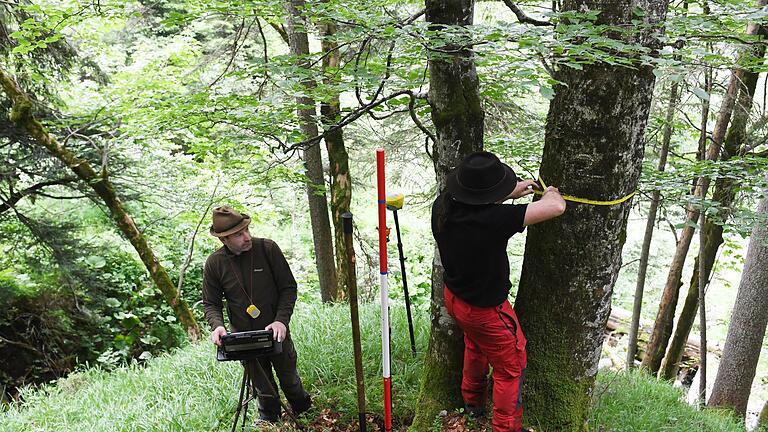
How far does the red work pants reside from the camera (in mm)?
3131

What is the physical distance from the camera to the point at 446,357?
12.2 feet

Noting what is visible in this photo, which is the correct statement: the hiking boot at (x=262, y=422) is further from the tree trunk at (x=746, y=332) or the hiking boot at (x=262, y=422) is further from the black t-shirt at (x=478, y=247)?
the tree trunk at (x=746, y=332)

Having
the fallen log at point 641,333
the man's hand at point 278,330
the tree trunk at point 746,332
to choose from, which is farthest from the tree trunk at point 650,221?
the man's hand at point 278,330

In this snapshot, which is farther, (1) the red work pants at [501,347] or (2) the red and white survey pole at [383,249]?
(1) the red work pants at [501,347]

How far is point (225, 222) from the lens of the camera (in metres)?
3.45

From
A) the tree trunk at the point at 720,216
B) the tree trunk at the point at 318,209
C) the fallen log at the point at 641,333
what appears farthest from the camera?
the fallen log at the point at 641,333

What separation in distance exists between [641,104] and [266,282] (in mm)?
2706

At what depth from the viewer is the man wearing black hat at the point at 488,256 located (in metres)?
2.84

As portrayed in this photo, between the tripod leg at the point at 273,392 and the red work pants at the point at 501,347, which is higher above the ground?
the red work pants at the point at 501,347

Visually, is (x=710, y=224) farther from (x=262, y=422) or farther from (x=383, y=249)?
(x=262, y=422)

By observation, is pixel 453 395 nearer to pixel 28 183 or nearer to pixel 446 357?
pixel 446 357

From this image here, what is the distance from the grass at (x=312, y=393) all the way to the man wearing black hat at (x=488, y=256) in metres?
1.04

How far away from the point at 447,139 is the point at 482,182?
631 mm

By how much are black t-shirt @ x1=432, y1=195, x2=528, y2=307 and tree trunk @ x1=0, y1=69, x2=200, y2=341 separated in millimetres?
5944
